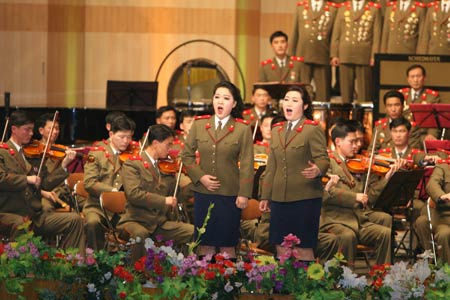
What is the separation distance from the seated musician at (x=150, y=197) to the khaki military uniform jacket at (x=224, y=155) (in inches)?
25.8

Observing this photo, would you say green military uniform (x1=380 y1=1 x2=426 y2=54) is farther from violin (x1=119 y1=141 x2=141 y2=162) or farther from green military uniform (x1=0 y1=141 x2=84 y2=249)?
green military uniform (x1=0 y1=141 x2=84 y2=249)

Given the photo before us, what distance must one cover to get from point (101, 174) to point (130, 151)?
1.34 feet

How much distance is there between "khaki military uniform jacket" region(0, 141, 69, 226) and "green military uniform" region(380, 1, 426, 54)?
578cm

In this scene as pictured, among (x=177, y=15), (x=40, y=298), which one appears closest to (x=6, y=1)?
(x=177, y=15)

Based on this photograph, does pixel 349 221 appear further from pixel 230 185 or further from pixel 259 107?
pixel 259 107

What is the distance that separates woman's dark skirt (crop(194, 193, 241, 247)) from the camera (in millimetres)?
8859

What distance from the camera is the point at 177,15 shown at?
1788cm

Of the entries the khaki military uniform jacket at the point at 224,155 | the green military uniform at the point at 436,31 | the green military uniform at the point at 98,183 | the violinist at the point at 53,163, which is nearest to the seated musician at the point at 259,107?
the green military uniform at the point at 436,31

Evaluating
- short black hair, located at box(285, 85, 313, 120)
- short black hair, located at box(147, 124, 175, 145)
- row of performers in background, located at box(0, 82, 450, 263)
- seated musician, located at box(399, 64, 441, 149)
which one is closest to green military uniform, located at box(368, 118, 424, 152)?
seated musician, located at box(399, 64, 441, 149)

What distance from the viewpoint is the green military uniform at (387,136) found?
12.3 m

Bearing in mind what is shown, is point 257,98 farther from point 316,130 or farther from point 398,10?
point 316,130

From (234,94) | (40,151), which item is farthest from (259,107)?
(234,94)

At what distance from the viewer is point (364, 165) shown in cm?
1030

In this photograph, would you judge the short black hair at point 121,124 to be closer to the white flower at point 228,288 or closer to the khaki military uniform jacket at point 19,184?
the khaki military uniform jacket at point 19,184
